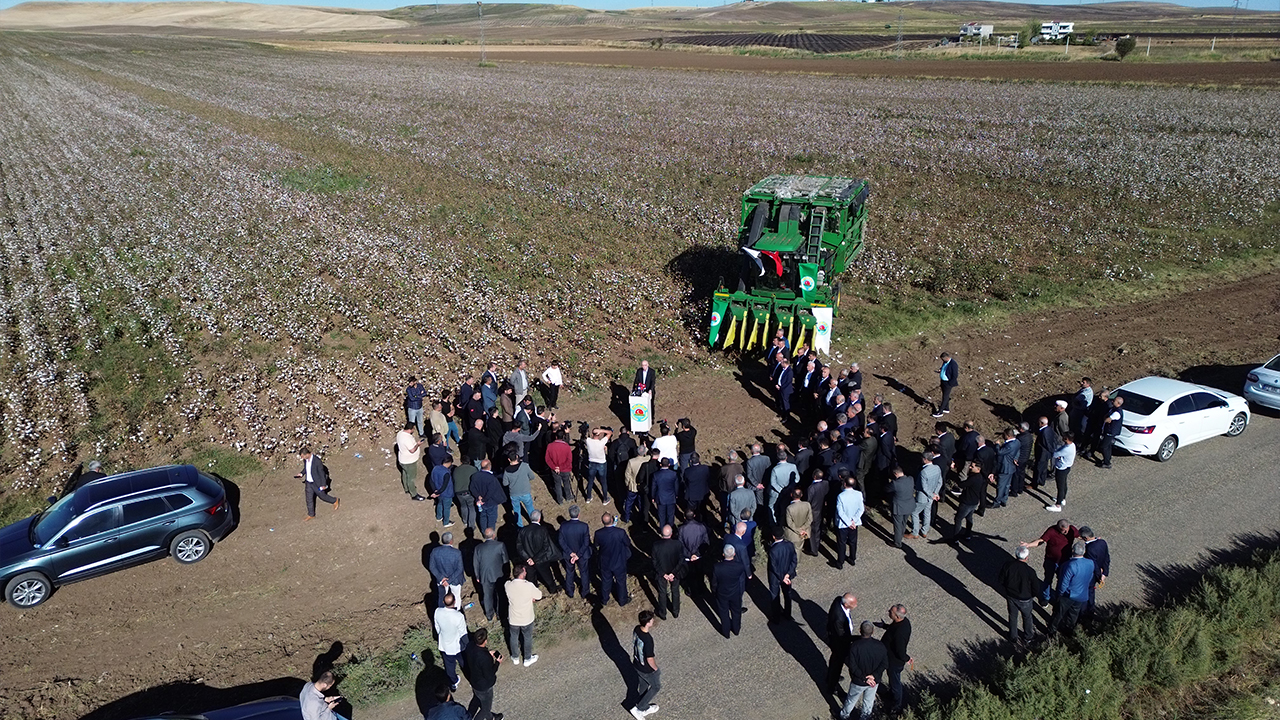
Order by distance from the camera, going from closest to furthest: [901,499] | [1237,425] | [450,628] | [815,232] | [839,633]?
[839,633]
[450,628]
[901,499]
[1237,425]
[815,232]

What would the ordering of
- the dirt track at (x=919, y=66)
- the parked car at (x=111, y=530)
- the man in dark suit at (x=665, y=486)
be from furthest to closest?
1. the dirt track at (x=919, y=66)
2. the man in dark suit at (x=665, y=486)
3. the parked car at (x=111, y=530)

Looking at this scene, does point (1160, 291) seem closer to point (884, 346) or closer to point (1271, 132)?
point (884, 346)

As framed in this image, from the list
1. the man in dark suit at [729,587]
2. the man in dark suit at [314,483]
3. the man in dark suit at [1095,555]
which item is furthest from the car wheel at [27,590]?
the man in dark suit at [1095,555]

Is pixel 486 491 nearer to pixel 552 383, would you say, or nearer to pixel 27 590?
pixel 552 383

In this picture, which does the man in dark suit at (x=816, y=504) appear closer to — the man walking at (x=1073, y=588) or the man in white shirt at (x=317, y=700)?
the man walking at (x=1073, y=588)

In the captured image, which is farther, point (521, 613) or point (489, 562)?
point (489, 562)

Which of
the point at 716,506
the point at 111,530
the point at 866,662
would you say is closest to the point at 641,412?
the point at 716,506

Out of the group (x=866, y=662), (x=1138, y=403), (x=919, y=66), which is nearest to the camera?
(x=866, y=662)
